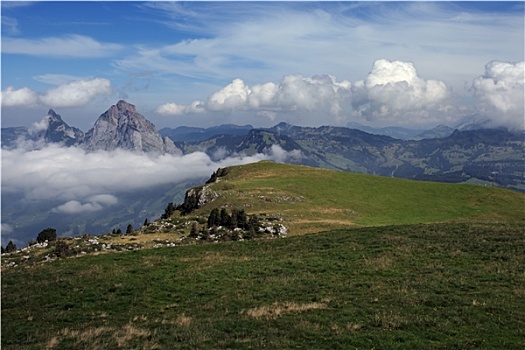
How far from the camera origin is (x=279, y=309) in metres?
24.4

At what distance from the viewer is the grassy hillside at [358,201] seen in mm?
71250

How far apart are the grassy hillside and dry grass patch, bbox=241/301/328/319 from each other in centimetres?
3526

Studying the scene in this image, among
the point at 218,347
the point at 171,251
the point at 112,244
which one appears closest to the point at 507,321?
the point at 218,347

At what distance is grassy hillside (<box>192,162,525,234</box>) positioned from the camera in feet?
234

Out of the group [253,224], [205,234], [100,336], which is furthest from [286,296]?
[253,224]

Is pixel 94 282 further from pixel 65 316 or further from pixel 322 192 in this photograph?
pixel 322 192

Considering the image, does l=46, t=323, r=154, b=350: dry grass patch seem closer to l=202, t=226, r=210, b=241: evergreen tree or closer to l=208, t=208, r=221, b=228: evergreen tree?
l=202, t=226, r=210, b=241: evergreen tree

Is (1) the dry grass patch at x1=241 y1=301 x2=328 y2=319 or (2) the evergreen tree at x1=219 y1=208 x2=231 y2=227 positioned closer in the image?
(1) the dry grass patch at x1=241 y1=301 x2=328 y2=319

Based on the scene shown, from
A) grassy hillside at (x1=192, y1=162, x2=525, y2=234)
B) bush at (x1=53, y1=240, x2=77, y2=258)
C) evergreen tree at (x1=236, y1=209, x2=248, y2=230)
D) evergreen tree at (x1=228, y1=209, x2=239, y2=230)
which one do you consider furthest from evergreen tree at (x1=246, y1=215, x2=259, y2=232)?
bush at (x1=53, y1=240, x2=77, y2=258)

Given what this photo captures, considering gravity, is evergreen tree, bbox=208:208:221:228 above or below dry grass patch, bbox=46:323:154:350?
below

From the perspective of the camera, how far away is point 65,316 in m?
24.9

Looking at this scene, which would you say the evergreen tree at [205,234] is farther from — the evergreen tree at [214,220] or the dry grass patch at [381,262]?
the dry grass patch at [381,262]

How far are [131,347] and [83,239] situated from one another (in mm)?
42155

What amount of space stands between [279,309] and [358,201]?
61.0 m
